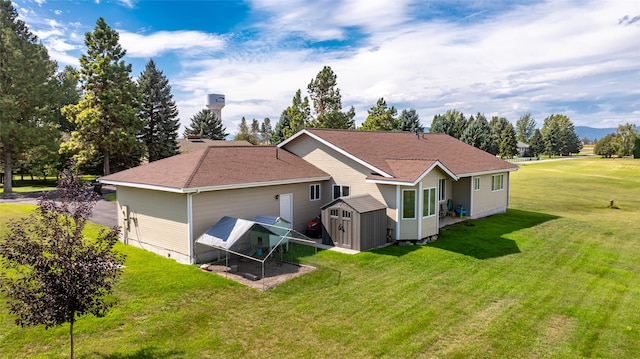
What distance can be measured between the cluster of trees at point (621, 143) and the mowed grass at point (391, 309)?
291 ft

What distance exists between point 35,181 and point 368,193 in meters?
43.9

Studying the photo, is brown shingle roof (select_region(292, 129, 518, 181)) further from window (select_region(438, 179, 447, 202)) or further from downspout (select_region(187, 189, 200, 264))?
downspout (select_region(187, 189, 200, 264))

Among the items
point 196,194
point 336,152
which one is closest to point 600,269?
point 336,152

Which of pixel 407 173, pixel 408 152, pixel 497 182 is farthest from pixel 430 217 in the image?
pixel 497 182

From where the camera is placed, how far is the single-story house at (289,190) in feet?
47.5

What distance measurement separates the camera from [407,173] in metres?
16.6

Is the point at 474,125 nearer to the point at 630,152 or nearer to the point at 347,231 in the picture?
the point at 630,152

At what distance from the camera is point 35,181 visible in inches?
1750

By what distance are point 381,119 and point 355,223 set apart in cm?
4188

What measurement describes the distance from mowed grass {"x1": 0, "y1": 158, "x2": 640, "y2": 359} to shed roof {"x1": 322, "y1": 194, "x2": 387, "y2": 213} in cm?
184

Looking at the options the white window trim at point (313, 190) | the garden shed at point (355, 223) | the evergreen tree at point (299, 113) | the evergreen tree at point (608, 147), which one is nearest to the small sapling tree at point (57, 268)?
the garden shed at point (355, 223)

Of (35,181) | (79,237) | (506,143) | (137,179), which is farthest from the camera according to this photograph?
(506,143)

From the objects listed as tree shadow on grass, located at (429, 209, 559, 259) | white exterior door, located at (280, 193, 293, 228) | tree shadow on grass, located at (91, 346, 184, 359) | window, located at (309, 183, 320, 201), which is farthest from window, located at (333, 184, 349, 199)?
tree shadow on grass, located at (91, 346, 184, 359)

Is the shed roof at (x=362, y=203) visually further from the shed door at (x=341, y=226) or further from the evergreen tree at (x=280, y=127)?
the evergreen tree at (x=280, y=127)
